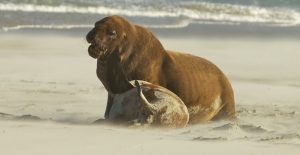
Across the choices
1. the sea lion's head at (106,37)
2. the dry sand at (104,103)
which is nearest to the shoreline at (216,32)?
the dry sand at (104,103)

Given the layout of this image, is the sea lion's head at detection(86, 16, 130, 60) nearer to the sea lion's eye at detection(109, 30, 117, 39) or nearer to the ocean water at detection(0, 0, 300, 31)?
the sea lion's eye at detection(109, 30, 117, 39)

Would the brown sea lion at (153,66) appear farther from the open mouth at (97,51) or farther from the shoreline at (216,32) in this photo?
the shoreline at (216,32)

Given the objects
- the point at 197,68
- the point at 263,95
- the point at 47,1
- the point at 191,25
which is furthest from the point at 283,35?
the point at 197,68

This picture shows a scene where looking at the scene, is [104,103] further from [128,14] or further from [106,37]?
[128,14]

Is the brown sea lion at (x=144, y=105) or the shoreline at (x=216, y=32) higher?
the brown sea lion at (x=144, y=105)

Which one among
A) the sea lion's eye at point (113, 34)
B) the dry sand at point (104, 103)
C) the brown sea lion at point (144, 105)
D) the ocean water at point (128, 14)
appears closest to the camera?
the dry sand at point (104, 103)

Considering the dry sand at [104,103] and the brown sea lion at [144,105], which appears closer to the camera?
the dry sand at [104,103]

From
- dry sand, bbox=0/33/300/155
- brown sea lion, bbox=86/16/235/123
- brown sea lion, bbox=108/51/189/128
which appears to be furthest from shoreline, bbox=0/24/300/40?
brown sea lion, bbox=108/51/189/128

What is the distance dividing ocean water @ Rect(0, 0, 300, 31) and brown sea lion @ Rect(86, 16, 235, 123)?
1318 centimetres

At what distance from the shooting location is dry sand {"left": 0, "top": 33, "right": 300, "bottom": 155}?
16.7ft

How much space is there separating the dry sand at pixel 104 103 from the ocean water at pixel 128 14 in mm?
4891

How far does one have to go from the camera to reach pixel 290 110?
29.3ft

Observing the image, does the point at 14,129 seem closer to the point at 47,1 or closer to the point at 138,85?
the point at 138,85

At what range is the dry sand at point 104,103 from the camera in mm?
5098
